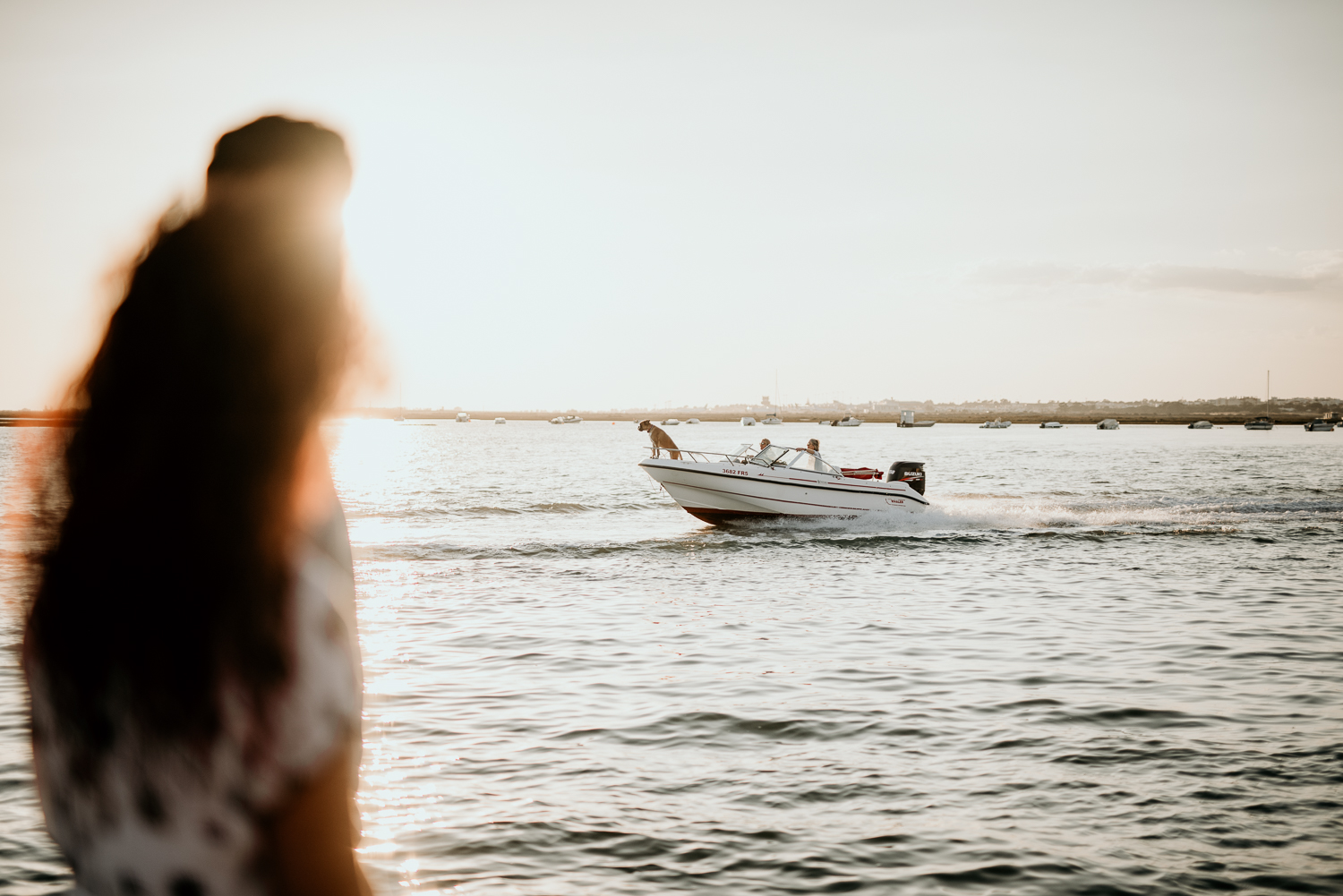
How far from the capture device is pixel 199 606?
149 cm

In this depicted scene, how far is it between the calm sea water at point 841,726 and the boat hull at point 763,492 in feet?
19.8

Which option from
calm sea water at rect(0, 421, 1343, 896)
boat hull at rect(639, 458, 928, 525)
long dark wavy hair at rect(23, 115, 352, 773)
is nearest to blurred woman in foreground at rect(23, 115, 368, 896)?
long dark wavy hair at rect(23, 115, 352, 773)

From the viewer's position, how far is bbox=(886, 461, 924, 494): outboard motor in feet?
99.2

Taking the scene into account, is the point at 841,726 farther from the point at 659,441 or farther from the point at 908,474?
the point at 908,474

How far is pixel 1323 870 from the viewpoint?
21.2 feet

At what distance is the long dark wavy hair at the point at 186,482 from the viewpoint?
149 cm

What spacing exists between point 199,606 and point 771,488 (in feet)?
89.8

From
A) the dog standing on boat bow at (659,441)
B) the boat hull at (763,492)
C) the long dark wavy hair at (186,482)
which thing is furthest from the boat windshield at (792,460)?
the long dark wavy hair at (186,482)

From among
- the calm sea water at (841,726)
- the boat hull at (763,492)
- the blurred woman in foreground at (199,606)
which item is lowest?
the calm sea water at (841,726)

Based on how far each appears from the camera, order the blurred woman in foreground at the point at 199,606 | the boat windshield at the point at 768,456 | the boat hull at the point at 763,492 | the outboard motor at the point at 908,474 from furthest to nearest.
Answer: the outboard motor at the point at 908,474 → the boat windshield at the point at 768,456 → the boat hull at the point at 763,492 → the blurred woman in foreground at the point at 199,606

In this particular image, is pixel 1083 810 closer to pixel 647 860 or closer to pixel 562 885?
pixel 647 860

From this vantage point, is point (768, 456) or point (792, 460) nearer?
point (768, 456)

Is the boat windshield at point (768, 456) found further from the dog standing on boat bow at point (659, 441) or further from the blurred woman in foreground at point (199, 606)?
the blurred woman in foreground at point (199, 606)

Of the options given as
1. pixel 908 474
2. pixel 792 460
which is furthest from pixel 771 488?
pixel 908 474
